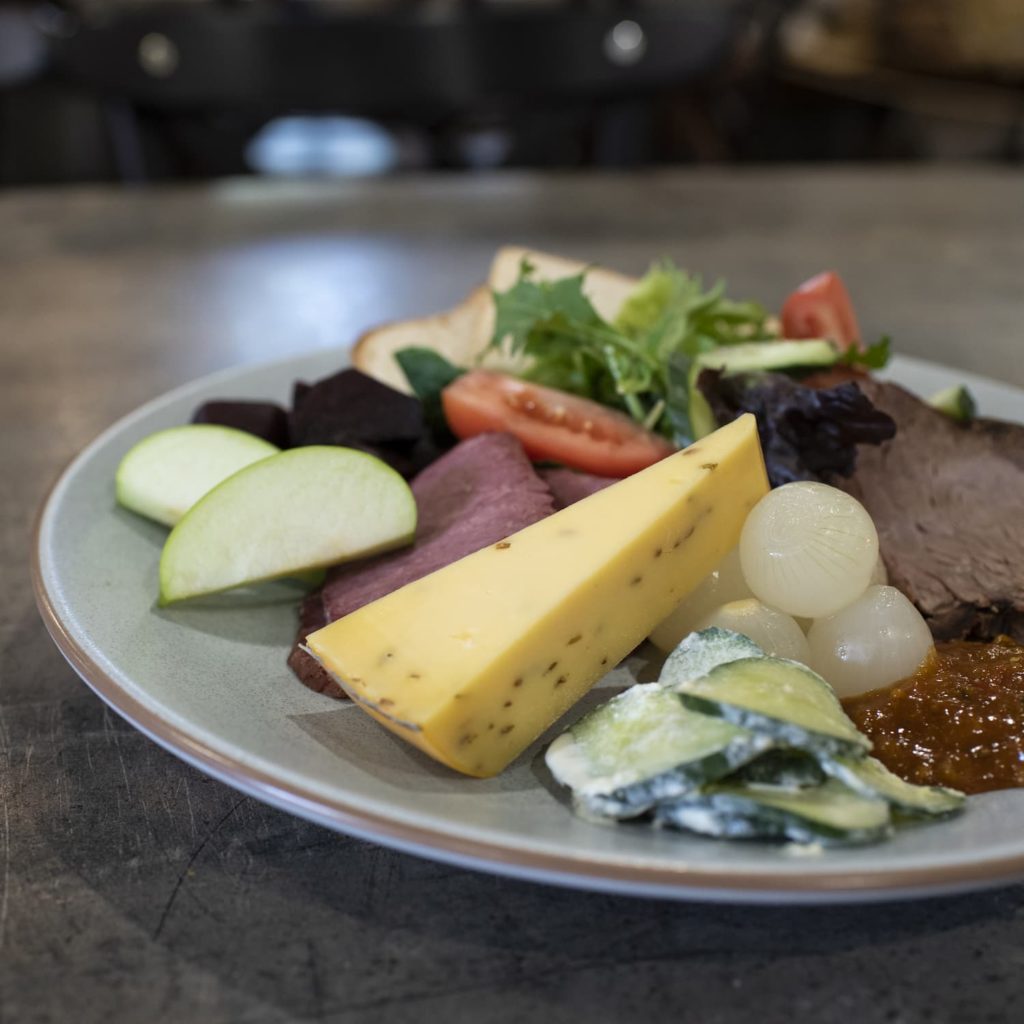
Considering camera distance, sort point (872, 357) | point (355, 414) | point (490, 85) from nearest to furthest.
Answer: point (355, 414) < point (872, 357) < point (490, 85)

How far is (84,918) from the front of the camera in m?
1.17

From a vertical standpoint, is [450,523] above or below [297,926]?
above

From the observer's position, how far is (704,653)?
1264mm

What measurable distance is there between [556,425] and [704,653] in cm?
77

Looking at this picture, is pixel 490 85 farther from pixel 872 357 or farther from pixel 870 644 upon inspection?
pixel 870 644

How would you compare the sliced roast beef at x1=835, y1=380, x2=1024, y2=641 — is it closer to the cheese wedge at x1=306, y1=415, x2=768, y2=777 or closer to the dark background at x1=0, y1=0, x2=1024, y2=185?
the cheese wedge at x1=306, y1=415, x2=768, y2=777

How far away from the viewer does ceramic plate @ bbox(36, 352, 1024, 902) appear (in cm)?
98

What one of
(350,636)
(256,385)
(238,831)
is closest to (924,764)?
(350,636)

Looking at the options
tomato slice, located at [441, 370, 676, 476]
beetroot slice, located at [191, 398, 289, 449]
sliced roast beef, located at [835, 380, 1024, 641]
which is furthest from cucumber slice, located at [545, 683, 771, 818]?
beetroot slice, located at [191, 398, 289, 449]

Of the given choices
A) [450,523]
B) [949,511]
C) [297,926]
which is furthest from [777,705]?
[949,511]

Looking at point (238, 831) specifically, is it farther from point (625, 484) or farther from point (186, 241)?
point (186, 241)

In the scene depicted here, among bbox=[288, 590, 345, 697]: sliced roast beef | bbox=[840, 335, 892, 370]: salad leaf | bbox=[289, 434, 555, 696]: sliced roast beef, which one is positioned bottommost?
bbox=[288, 590, 345, 697]: sliced roast beef

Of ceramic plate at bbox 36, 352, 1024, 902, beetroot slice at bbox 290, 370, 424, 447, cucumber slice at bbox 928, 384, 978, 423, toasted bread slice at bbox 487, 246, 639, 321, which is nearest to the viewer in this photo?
ceramic plate at bbox 36, 352, 1024, 902

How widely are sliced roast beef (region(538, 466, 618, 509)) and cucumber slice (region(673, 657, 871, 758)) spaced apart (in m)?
0.56
